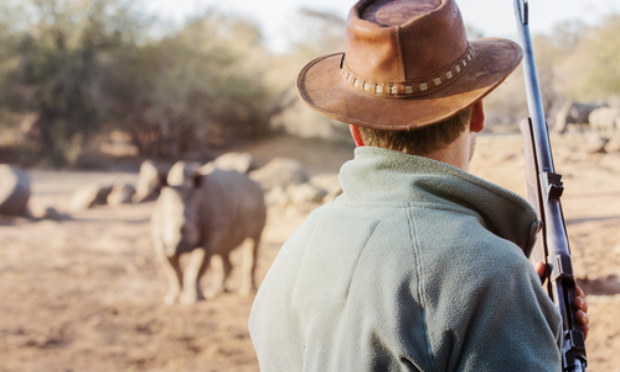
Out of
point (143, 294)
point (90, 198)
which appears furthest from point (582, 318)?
point (90, 198)

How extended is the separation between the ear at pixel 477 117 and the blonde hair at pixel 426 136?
0.12 ft

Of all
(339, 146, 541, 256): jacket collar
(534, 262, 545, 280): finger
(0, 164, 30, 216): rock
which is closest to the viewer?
(339, 146, 541, 256): jacket collar

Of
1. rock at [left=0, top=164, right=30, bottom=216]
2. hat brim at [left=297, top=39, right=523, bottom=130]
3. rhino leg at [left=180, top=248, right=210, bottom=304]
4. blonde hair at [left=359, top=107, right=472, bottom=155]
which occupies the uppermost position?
hat brim at [left=297, top=39, right=523, bottom=130]

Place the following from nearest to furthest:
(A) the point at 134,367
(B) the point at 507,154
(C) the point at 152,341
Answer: (A) the point at 134,367, (C) the point at 152,341, (B) the point at 507,154

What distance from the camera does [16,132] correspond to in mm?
24312

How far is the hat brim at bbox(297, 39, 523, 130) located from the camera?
129 cm

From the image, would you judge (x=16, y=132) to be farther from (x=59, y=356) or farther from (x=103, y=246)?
(x=59, y=356)

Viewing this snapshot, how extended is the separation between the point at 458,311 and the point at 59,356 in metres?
5.33

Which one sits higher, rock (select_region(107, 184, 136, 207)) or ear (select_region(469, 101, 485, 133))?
ear (select_region(469, 101, 485, 133))

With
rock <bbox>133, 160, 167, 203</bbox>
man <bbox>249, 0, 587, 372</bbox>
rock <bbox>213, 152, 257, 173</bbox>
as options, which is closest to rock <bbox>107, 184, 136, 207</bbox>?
rock <bbox>133, 160, 167, 203</bbox>

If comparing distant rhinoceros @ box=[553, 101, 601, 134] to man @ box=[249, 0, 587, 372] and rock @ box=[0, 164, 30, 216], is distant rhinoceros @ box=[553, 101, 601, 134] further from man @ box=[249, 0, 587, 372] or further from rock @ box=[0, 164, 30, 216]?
rock @ box=[0, 164, 30, 216]

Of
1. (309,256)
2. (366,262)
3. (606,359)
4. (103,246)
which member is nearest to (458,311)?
(366,262)

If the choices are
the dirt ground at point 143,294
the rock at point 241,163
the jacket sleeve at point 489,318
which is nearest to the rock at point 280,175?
the rock at point 241,163

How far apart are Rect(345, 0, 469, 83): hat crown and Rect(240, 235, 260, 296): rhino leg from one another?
22.1ft
